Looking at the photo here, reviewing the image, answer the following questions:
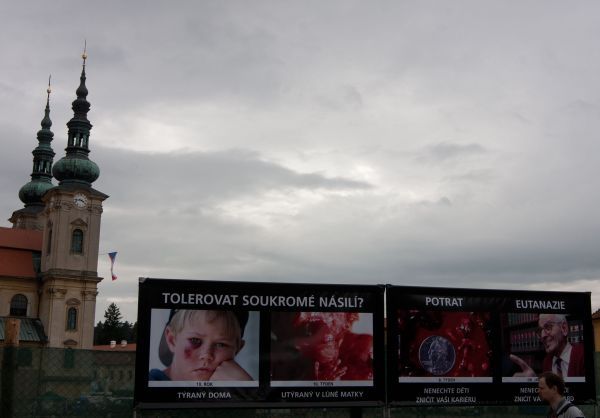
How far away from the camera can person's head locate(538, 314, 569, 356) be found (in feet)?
38.0

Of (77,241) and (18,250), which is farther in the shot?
(18,250)

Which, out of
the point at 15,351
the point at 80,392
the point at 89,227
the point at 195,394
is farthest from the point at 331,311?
the point at 89,227

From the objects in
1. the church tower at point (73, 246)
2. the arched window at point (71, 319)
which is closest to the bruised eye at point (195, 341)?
the church tower at point (73, 246)

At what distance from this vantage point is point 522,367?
37.1ft

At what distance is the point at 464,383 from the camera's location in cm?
1100

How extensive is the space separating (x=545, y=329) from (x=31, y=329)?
233ft

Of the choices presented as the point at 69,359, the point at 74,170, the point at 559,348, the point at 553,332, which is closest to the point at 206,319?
the point at 69,359

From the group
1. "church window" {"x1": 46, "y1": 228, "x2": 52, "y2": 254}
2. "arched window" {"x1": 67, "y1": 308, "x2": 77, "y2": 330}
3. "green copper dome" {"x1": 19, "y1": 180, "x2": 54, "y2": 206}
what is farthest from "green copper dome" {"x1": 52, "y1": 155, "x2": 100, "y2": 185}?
"green copper dome" {"x1": 19, "y1": 180, "x2": 54, "y2": 206}

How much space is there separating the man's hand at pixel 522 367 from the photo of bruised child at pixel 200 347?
416cm

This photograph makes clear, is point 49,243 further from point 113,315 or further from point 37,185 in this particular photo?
point 113,315

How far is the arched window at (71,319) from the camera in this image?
248 ft

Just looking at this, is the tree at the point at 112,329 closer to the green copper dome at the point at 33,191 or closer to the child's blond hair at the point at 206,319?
the green copper dome at the point at 33,191

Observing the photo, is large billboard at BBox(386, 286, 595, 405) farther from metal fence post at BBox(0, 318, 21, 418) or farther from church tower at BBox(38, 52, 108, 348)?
church tower at BBox(38, 52, 108, 348)

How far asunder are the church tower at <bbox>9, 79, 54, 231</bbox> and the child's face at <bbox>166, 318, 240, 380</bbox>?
8836 cm
